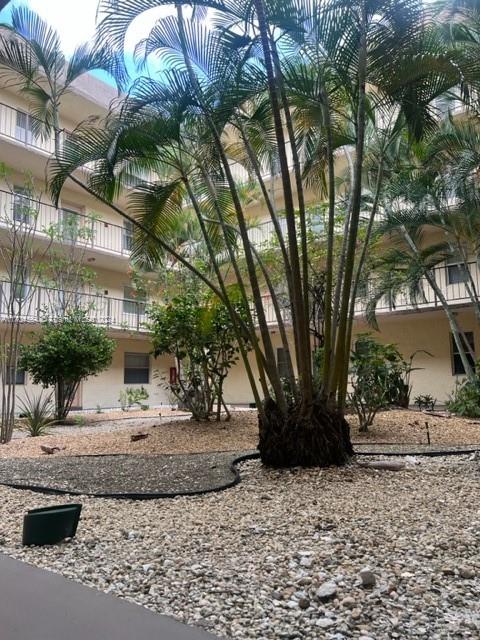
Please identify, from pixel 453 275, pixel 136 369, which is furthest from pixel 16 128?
pixel 453 275

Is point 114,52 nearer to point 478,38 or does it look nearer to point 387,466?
point 478,38

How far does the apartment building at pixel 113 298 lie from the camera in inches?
658

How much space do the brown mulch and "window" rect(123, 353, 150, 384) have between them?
1097 cm

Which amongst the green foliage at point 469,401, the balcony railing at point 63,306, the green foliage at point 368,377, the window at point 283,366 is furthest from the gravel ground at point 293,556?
the balcony railing at point 63,306

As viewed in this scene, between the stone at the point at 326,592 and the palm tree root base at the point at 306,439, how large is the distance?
314 cm

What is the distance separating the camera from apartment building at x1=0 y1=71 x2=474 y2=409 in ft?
54.9

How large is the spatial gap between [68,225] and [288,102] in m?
11.7

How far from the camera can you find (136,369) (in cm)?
2192

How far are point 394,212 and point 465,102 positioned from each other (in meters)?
5.94

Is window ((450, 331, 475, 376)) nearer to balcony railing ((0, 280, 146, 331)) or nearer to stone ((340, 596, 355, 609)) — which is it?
balcony railing ((0, 280, 146, 331))

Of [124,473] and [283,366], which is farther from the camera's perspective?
[283,366]

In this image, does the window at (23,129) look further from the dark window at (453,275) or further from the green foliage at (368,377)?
the dark window at (453,275)

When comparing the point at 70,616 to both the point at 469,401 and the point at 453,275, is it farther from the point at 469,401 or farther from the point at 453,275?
the point at 453,275

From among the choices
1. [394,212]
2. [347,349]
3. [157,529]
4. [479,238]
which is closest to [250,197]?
[394,212]
